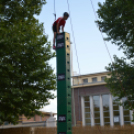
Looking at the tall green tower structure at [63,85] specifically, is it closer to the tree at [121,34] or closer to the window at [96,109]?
the tree at [121,34]

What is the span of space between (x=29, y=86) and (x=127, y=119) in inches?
727

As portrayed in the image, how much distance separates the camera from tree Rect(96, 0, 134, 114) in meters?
14.1

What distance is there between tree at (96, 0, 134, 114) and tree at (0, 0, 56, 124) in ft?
13.6

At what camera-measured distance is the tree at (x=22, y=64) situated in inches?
523

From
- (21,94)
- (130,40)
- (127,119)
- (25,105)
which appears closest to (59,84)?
(21,94)

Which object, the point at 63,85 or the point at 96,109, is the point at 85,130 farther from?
the point at 96,109

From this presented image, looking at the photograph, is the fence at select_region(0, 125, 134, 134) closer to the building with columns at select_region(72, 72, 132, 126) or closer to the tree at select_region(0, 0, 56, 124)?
the tree at select_region(0, 0, 56, 124)

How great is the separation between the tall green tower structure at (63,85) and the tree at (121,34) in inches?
282

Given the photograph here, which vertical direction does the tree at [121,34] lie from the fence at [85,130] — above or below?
above

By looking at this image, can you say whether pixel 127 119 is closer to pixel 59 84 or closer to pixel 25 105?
pixel 25 105

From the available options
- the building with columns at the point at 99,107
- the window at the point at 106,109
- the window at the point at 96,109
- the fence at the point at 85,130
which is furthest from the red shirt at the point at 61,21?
the window at the point at 96,109

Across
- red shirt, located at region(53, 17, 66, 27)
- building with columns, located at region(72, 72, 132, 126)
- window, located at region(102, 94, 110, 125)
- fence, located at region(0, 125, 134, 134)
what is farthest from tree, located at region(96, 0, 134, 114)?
window, located at region(102, 94, 110, 125)

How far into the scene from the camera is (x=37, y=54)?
565 inches

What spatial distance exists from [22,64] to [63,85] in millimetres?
7416
